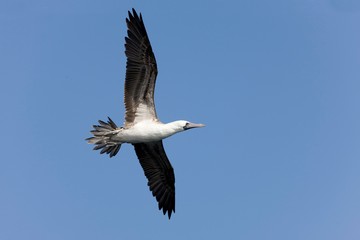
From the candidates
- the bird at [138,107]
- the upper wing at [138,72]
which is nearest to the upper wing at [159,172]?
the bird at [138,107]

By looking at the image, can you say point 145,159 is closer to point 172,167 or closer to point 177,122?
point 172,167

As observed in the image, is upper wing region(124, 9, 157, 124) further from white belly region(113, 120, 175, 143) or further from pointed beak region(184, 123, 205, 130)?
pointed beak region(184, 123, 205, 130)

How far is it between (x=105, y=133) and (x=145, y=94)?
1.52 m

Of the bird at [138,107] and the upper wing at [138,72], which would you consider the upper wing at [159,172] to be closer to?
the bird at [138,107]

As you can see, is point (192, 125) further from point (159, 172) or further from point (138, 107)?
point (159, 172)

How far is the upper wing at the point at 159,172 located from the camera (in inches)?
784

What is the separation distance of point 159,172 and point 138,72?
3.44 m

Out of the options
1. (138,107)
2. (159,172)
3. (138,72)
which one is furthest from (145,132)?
(159,172)

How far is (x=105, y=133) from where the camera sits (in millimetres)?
18672

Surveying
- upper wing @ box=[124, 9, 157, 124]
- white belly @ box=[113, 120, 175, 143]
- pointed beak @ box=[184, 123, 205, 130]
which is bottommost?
white belly @ box=[113, 120, 175, 143]

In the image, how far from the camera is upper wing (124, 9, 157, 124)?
1850 cm

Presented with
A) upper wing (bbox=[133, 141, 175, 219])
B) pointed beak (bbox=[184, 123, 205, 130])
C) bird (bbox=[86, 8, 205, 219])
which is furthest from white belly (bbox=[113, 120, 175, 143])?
upper wing (bbox=[133, 141, 175, 219])

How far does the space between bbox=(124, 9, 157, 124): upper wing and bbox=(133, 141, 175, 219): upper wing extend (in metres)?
1.40

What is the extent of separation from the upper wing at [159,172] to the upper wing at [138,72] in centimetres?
140
